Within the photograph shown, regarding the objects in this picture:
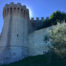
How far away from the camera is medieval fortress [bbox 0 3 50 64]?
2622cm

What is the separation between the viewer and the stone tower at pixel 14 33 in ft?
86.4

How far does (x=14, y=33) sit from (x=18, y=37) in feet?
3.18

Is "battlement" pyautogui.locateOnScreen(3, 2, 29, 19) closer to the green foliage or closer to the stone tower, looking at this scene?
the stone tower

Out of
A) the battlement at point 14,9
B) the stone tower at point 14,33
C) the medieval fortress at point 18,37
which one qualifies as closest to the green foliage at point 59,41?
the medieval fortress at point 18,37

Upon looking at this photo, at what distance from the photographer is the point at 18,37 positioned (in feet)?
90.0

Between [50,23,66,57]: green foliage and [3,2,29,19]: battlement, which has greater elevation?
[3,2,29,19]: battlement

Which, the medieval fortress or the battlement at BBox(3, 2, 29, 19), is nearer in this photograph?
the medieval fortress

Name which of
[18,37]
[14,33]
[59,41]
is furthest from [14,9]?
[59,41]

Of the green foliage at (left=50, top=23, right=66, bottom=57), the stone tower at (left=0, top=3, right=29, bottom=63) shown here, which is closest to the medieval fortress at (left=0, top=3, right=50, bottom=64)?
the stone tower at (left=0, top=3, right=29, bottom=63)

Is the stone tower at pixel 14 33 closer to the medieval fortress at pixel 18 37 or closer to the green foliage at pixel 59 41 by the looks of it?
the medieval fortress at pixel 18 37

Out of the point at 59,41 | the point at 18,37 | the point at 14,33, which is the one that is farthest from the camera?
the point at 14,33

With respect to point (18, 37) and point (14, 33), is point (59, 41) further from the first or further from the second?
point (14, 33)

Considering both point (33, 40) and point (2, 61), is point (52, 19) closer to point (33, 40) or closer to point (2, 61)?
point (33, 40)

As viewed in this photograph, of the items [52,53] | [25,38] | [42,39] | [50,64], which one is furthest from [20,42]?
[52,53]
